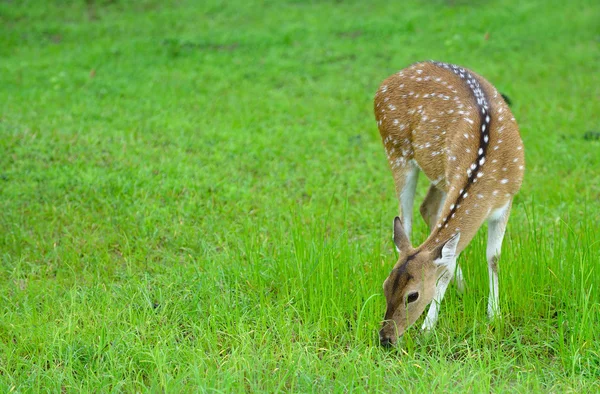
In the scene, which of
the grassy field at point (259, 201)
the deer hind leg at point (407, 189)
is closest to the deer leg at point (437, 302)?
the grassy field at point (259, 201)

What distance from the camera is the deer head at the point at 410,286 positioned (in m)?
4.74

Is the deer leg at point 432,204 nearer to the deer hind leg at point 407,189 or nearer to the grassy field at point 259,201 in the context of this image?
the grassy field at point 259,201

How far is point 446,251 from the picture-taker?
4.83m

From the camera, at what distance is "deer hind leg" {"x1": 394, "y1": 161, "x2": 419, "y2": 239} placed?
6199mm

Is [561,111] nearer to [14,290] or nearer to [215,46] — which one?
[215,46]

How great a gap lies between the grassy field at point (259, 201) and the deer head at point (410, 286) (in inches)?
6.6

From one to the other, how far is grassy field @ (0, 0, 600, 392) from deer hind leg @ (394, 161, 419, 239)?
29cm

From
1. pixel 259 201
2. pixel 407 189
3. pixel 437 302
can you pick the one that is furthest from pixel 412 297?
pixel 259 201

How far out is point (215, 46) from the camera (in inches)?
534

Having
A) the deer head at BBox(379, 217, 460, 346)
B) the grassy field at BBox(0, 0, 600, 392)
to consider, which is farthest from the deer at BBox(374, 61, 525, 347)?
the grassy field at BBox(0, 0, 600, 392)

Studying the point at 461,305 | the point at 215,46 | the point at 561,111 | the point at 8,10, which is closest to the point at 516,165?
the point at 461,305

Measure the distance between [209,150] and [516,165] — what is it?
4550 mm

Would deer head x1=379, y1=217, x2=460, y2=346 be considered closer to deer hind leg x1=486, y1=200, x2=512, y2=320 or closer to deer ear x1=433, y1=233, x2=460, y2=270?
deer ear x1=433, y1=233, x2=460, y2=270

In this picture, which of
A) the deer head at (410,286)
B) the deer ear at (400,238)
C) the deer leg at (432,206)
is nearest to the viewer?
the deer head at (410,286)
